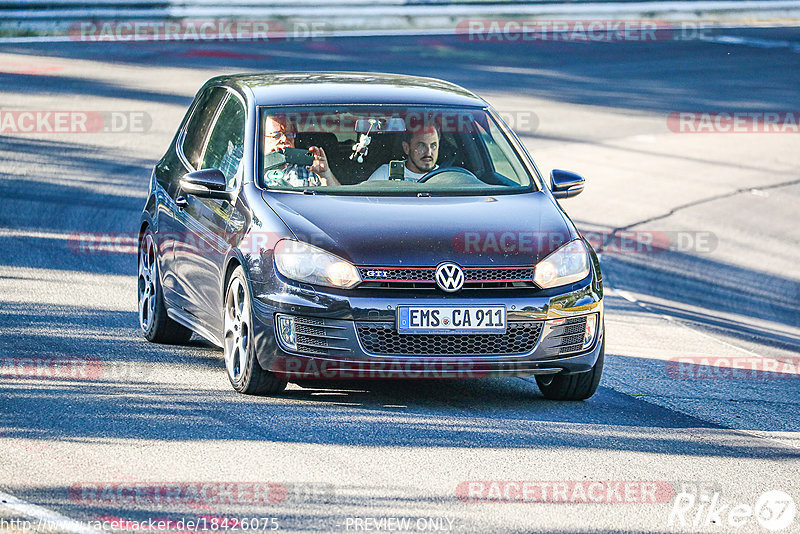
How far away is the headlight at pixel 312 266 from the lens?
23.3 ft

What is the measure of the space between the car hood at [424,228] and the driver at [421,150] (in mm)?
547

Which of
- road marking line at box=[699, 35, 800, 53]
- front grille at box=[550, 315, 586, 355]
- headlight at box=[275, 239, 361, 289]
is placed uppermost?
headlight at box=[275, 239, 361, 289]

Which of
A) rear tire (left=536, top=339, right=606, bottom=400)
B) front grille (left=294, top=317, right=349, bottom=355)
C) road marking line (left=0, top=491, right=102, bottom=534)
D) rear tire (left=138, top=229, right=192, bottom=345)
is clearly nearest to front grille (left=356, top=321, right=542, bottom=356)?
front grille (left=294, top=317, right=349, bottom=355)

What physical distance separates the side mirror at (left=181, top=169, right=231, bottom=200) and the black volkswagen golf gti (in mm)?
12

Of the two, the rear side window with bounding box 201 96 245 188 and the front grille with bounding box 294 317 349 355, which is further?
the rear side window with bounding box 201 96 245 188

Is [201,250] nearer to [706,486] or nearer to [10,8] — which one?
[706,486]

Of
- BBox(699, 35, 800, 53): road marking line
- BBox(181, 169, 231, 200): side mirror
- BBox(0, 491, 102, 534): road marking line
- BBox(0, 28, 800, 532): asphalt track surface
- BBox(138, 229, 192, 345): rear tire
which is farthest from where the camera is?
BBox(699, 35, 800, 53): road marking line

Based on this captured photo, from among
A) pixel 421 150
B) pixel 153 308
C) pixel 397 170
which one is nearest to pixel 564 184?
pixel 421 150

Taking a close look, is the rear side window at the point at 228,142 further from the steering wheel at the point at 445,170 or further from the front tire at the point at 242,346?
the steering wheel at the point at 445,170

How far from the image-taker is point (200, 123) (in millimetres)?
9156

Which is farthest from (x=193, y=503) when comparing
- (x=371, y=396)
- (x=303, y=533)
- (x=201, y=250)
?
(x=201, y=250)

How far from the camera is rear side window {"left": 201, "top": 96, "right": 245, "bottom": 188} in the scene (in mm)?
8242

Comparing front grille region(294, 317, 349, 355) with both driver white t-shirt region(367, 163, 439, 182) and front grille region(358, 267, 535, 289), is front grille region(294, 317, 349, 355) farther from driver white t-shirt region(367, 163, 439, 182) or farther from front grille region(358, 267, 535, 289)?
driver white t-shirt region(367, 163, 439, 182)

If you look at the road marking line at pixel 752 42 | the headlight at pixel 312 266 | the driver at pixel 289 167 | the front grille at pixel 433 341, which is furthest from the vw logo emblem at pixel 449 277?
the road marking line at pixel 752 42
